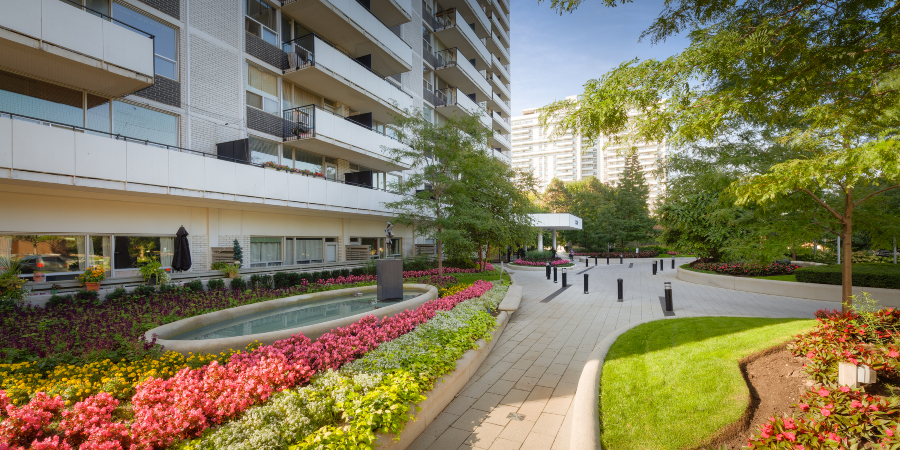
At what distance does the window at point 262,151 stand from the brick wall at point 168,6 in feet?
14.8

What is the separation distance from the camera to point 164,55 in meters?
12.2

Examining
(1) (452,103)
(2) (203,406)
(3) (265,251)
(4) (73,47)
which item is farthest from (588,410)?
(1) (452,103)

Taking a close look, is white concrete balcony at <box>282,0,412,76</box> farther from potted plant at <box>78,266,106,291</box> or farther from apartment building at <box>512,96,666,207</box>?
apartment building at <box>512,96,666,207</box>

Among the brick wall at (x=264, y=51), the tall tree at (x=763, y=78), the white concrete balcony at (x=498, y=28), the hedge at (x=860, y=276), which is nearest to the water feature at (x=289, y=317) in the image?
the tall tree at (x=763, y=78)

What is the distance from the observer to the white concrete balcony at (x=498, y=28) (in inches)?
1539

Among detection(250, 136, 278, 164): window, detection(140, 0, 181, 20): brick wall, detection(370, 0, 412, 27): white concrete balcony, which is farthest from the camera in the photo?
detection(370, 0, 412, 27): white concrete balcony

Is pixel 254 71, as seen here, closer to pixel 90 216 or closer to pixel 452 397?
pixel 90 216

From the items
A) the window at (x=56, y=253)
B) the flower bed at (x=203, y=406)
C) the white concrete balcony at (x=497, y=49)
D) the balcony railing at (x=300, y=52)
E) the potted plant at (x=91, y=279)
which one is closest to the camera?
the flower bed at (x=203, y=406)

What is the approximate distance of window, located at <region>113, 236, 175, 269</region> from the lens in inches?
442

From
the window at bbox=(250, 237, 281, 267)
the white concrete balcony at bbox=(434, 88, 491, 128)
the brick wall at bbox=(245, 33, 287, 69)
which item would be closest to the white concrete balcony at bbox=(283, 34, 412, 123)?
the brick wall at bbox=(245, 33, 287, 69)

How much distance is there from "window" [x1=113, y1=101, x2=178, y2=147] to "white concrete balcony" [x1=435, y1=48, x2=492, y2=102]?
60.4 feet

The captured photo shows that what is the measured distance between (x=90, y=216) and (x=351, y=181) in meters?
10.1

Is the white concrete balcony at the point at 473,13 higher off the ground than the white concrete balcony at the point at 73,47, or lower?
higher

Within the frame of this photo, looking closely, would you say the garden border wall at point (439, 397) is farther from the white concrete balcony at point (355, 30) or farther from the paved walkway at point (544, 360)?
the white concrete balcony at point (355, 30)
